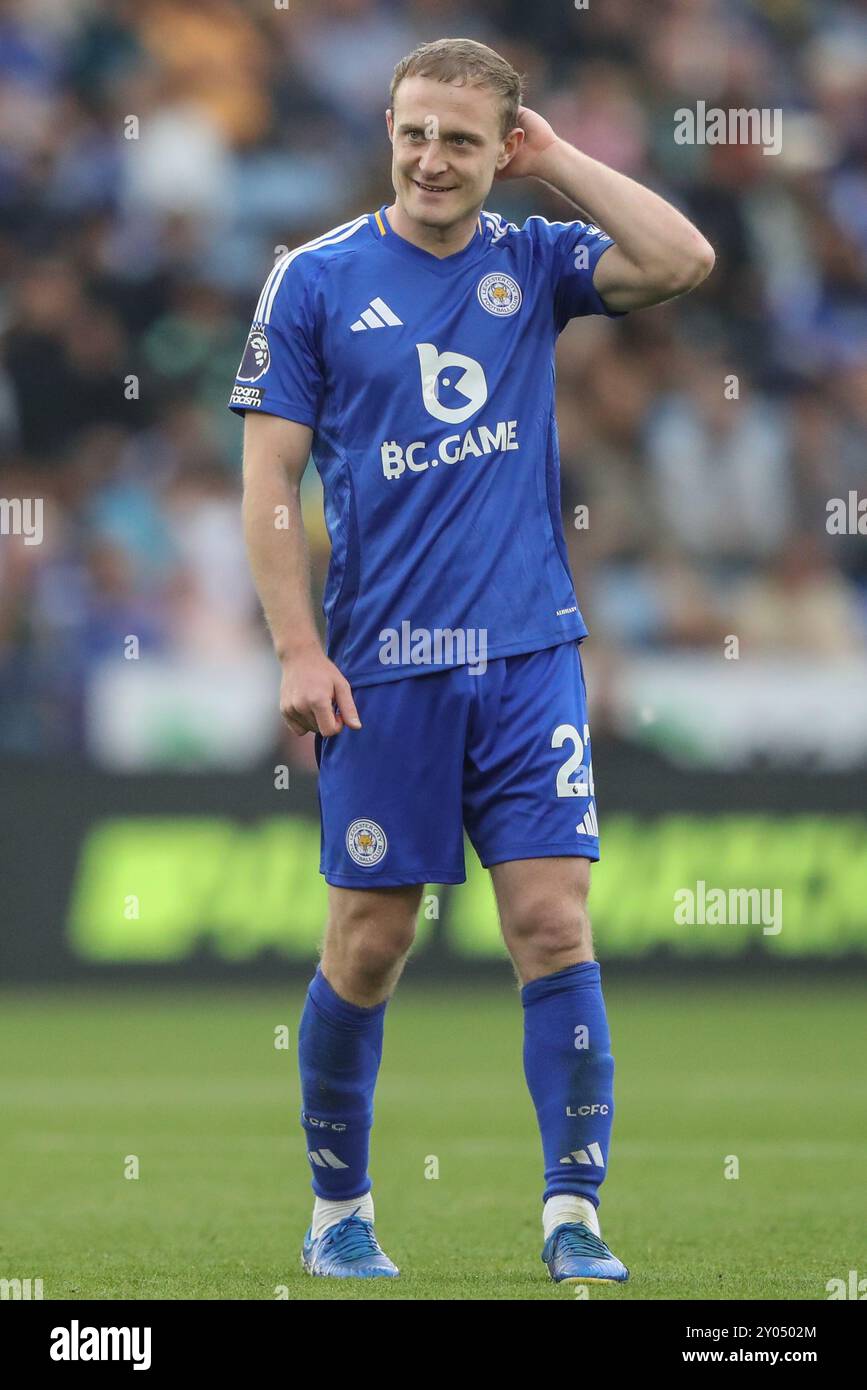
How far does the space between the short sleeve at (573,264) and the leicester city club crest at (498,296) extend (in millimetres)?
115

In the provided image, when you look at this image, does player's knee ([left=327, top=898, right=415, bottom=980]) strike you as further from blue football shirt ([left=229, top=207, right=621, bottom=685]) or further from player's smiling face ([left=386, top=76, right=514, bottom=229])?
player's smiling face ([left=386, top=76, right=514, bottom=229])

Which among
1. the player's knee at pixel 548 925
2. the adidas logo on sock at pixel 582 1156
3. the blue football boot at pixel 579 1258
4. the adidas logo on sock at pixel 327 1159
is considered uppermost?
the player's knee at pixel 548 925

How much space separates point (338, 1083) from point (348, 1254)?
1.15ft

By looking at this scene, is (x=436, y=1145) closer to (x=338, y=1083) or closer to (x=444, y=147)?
(x=338, y=1083)

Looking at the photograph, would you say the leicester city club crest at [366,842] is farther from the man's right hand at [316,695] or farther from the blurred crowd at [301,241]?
the blurred crowd at [301,241]

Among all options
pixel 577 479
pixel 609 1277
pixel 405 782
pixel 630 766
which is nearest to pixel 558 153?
pixel 405 782

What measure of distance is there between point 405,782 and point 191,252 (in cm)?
950

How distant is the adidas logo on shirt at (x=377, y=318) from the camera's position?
4.71m

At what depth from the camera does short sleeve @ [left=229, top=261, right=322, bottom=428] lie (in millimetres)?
4691

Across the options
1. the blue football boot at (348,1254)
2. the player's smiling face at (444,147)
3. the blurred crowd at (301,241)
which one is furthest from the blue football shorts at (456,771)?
the blurred crowd at (301,241)

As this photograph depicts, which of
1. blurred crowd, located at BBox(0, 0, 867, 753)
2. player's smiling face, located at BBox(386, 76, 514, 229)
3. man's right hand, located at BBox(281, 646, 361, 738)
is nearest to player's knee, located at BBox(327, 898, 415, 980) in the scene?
man's right hand, located at BBox(281, 646, 361, 738)

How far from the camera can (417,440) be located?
4688 millimetres

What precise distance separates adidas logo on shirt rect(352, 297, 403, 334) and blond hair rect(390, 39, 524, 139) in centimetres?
41

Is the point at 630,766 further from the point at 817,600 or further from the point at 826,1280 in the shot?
the point at 826,1280
